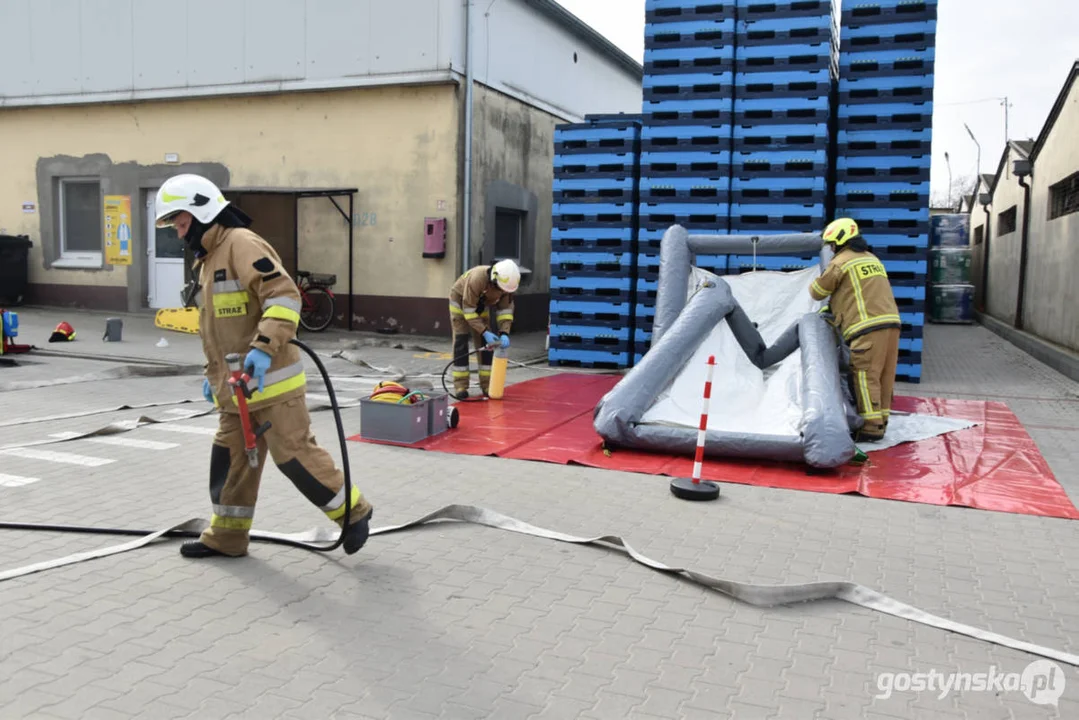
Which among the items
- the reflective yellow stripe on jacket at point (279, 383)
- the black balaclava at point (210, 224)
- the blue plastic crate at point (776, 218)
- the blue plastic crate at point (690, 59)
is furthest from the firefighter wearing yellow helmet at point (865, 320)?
the black balaclava at point (210, 224)

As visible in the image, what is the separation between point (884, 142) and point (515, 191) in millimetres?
7365

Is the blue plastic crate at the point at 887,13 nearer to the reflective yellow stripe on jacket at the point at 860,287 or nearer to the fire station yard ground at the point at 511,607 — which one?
the reflective yellow stripe on jacket at the point at 860,287

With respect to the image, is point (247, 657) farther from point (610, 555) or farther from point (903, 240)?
point (903, 240)

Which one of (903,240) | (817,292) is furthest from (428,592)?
(903,240)

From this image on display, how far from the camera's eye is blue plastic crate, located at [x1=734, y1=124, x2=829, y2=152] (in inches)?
449

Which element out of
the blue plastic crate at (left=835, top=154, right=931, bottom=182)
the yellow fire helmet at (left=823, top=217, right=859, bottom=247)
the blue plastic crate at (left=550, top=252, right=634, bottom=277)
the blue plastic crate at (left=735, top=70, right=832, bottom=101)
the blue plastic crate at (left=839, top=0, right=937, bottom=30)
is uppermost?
the blue plastic crate at (left=839, top=0, right=937, bottom=30)

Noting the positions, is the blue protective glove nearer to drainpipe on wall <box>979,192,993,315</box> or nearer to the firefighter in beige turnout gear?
the firefighter in beige turnout gear

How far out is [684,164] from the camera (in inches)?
474

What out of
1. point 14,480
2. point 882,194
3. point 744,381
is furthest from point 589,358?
point 14,480

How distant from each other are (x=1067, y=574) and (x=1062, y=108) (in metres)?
14.2

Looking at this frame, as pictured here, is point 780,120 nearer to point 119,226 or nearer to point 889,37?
point 889,37

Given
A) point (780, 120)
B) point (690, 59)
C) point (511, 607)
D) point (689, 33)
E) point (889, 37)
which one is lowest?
point (511, 607)

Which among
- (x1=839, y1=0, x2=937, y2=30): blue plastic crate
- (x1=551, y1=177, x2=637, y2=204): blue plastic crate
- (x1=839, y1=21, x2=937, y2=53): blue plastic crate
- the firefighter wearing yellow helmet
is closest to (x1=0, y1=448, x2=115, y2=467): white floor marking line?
the firefighter wearing yellow helmet

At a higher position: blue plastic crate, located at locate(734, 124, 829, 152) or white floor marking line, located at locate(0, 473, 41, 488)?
blue plastic crate, located at locate(734, 124, 829, 152)
